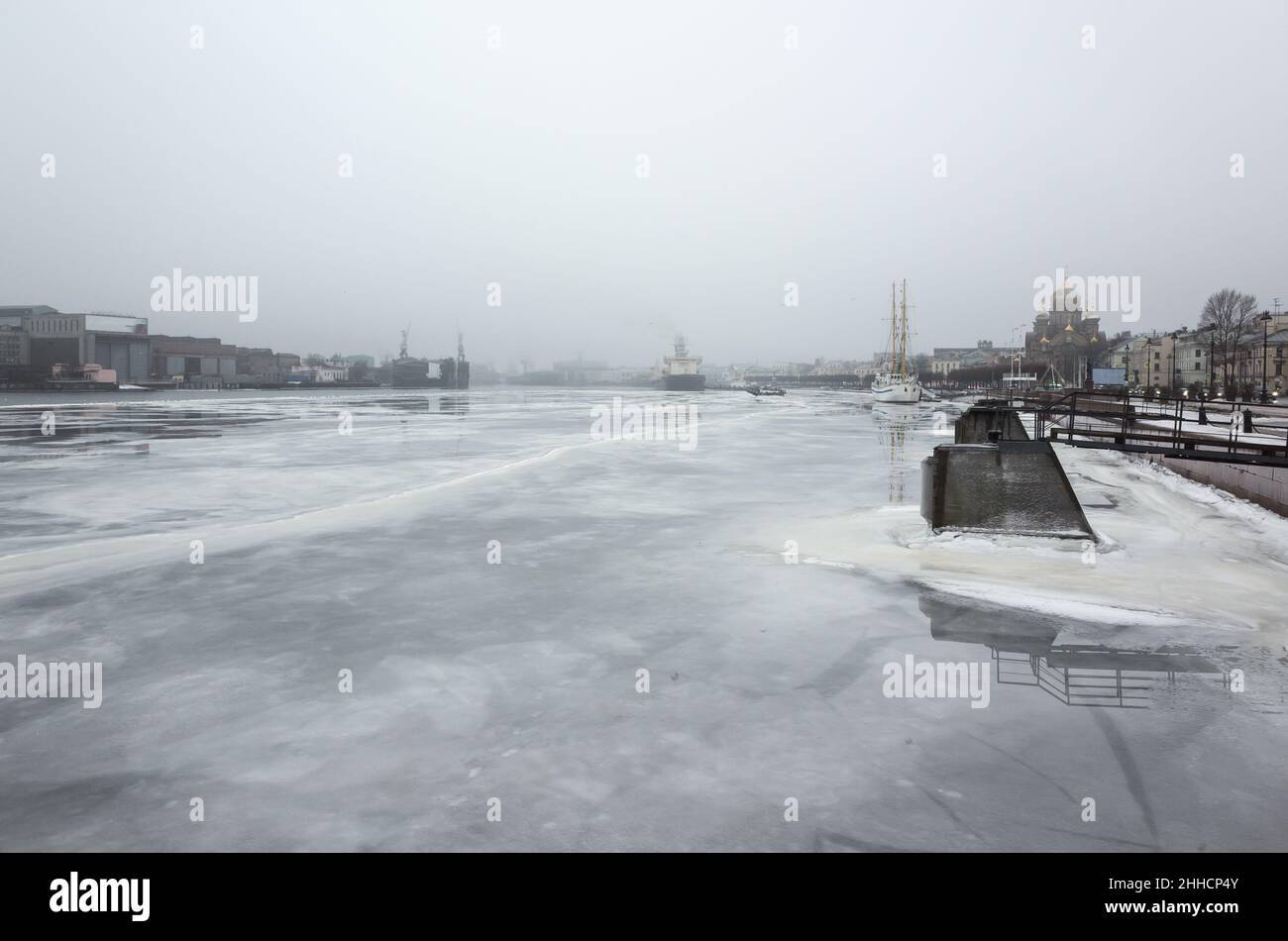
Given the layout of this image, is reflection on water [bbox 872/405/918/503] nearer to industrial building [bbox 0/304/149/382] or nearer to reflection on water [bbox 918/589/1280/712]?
reflection on water [bbox 918/589/1280/712]

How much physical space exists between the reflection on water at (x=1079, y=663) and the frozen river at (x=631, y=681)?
0.04m

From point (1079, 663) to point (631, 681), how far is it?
412 cm

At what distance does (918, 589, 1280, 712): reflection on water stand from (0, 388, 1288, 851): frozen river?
0.13ft

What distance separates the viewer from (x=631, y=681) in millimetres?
6941

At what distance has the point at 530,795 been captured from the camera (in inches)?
193

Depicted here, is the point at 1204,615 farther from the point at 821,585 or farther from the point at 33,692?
the point at 33,692

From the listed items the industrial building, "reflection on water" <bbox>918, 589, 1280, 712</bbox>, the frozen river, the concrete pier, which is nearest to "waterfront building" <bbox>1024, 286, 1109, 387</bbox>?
the concrete pier

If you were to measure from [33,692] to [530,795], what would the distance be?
4.67 m

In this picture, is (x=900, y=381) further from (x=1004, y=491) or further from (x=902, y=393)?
(x=1004, y=491)

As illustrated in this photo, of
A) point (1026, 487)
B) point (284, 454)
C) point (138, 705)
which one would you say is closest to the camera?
point (138, 705)

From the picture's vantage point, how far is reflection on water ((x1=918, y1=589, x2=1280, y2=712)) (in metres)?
6.70

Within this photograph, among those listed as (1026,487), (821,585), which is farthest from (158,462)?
(1026,487)

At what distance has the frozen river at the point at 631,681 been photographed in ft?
15.4
